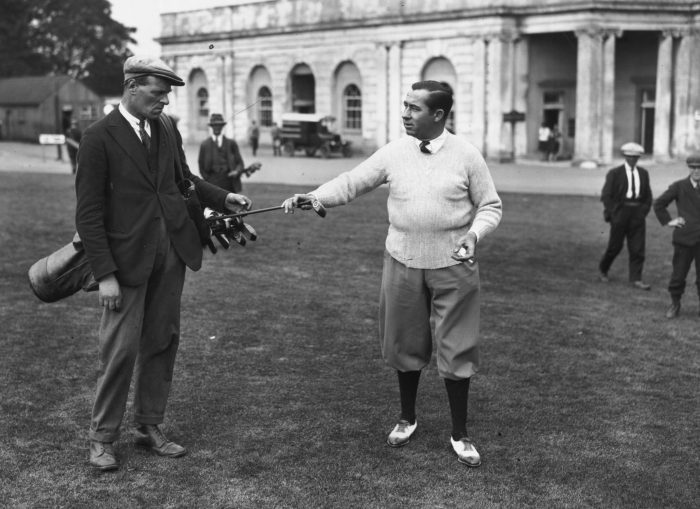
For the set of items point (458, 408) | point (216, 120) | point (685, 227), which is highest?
point (216, 120)

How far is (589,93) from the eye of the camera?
35.7m

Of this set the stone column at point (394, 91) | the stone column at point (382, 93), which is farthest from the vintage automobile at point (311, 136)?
the stone column at point (394, 91)

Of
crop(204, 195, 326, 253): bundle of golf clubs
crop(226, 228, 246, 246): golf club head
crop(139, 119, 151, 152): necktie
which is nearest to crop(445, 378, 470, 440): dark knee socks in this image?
crop(204, 195, 326, 253): bundle of golf clubs

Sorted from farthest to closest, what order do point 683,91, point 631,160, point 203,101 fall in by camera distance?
point 203,101, point 683,91, point 631,160

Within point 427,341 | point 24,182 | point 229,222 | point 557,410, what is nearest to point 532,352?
point 557,410

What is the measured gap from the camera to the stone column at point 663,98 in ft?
120

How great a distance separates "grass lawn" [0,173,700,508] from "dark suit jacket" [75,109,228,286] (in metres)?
1.15

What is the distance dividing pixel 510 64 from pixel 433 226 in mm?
33091

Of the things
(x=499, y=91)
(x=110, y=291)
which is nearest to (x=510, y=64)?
(x=499, y=91)

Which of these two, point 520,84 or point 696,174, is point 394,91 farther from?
point 696,174

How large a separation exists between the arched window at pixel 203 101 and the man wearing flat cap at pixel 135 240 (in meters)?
45.0

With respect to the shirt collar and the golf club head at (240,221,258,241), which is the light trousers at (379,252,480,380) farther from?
the golf club head at (240,221,258,241)

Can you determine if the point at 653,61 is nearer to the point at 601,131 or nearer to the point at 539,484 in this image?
the point at 601,131

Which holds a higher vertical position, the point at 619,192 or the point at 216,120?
the point at 216,120
